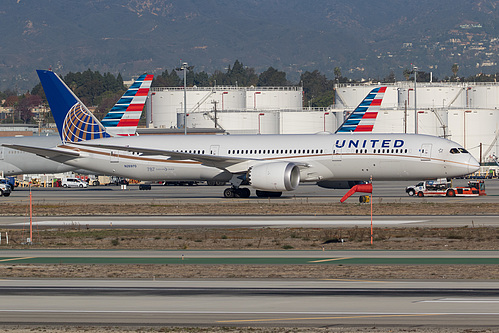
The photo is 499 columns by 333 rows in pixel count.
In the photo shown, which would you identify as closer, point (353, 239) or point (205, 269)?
point (205, 269)

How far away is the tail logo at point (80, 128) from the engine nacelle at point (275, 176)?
49.4 ft

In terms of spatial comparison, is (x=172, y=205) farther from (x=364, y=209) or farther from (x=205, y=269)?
(x=205, y=269)

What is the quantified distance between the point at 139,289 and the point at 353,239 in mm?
11800

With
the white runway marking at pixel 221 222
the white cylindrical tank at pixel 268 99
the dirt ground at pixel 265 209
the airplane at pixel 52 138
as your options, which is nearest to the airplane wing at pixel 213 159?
the dirt ground at pixel 265 209

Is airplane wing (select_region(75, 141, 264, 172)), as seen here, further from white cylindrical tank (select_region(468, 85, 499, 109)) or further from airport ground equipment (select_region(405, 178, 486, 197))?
white cylindrical tank (select_region(468, 85, 499, 109))

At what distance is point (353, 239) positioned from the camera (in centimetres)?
3039

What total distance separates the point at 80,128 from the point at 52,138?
14.1 m

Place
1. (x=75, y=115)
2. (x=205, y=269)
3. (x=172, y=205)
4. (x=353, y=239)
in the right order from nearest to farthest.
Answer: (x=205, y=269)
(x=353, y=239)
(x=172, y=205)
(x=75, y=115)

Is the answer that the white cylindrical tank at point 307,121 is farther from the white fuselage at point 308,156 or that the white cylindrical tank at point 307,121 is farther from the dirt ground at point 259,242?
the dirt ground at point 259,242

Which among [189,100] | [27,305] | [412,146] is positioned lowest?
[27,305]

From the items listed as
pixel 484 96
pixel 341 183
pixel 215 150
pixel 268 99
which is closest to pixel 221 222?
pixel 215 150

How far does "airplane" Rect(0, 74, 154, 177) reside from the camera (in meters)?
73.2

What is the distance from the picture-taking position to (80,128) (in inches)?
2379

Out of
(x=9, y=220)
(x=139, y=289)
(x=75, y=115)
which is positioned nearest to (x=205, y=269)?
(x=139, y=289)
